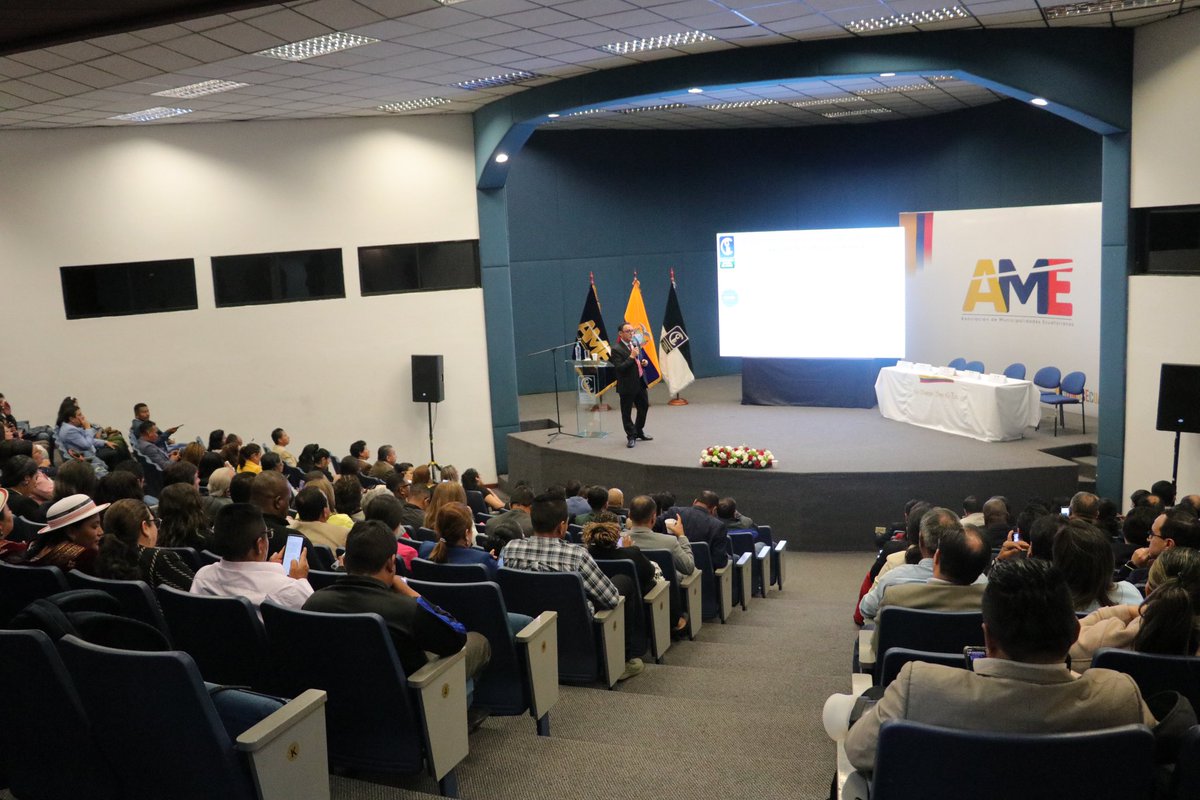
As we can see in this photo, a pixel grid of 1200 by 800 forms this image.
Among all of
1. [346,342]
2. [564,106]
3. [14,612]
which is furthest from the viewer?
[346,342]

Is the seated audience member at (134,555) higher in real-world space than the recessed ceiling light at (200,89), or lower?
lower

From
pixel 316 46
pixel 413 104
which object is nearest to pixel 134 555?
pixel 316 46

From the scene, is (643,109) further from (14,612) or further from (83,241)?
(14,612)

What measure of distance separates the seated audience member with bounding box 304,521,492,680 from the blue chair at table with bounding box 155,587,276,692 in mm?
224

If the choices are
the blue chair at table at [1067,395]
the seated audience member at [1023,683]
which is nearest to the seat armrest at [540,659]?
the seated audience member at [1023,683]

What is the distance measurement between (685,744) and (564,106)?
8314 millimetres

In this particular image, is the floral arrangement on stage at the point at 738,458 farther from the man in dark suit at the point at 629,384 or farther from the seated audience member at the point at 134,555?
the seated audience member at the point at 134,555

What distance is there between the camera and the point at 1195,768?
2.12 meters

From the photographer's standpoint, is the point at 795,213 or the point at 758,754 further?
the point at 795,213

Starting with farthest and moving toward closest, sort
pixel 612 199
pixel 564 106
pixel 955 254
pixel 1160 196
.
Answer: pixel 612 199 < pixel 955 254 < pixel 564 106 < pixel 1160 196

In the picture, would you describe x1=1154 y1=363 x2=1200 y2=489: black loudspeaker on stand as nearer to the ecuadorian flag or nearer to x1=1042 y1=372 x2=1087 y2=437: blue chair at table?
x1=1042 y1=372 x2=1087 y2=437: blue chair at table

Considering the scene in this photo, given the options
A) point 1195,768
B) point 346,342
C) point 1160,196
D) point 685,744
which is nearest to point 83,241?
point 346,342

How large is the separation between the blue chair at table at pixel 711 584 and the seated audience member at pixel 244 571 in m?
3.45

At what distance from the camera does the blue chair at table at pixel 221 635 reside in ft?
10.9
